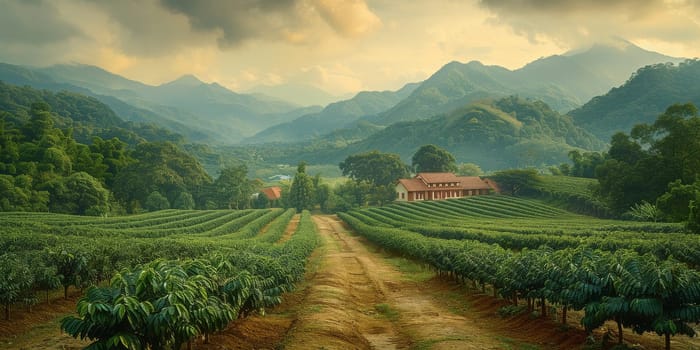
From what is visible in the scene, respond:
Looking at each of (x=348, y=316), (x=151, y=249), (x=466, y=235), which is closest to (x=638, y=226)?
(x=466, y=235)

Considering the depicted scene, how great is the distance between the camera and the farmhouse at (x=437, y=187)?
367ft

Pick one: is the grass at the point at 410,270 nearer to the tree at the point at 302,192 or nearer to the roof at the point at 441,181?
the roof at the point at 441,181

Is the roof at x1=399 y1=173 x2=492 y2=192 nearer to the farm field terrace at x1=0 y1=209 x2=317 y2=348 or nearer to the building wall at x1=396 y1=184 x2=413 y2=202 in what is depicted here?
the building wall at x1=396 y1=184 x2=413 y2=202

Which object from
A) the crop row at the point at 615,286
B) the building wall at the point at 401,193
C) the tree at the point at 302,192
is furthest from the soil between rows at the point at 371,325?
the tree at the point at 302,192

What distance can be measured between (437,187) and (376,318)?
94660 millimetres

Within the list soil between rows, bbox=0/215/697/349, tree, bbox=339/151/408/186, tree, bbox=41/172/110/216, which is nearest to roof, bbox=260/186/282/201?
tree, bbox=339/151/408/186

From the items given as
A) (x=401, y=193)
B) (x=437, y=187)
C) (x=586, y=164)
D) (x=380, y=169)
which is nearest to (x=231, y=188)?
(x=380, y=169)

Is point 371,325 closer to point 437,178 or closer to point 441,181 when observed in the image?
point 441,181

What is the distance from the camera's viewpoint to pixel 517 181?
10831cm

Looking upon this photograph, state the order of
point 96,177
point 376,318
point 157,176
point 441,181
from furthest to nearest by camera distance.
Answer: point 441,181, point 157,176, point 96,177, point 376,318

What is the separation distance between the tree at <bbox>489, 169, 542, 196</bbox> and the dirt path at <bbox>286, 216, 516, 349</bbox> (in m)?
80.1

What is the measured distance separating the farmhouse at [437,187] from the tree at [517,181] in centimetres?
371

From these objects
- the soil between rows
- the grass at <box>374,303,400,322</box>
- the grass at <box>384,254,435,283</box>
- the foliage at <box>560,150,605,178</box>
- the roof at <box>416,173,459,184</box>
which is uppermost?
the foliage at <box>560,150,605,178</box>

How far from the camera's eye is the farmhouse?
111750mm
